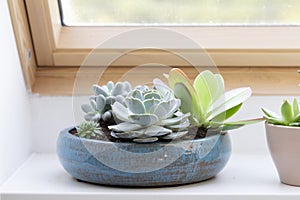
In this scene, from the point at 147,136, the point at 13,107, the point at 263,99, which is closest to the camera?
the point at 147,136

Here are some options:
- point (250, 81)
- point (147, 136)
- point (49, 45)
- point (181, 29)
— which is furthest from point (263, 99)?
point (49, 45)

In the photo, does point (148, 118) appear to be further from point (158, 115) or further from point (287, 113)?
point (287, 113)

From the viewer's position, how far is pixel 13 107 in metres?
1.19

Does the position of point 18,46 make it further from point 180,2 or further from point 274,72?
point 274,72

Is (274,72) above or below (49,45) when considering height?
below

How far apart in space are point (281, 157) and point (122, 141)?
30 cm

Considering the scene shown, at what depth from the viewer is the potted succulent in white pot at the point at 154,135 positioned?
100 cm

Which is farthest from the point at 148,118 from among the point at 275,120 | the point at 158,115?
the point at 275,120

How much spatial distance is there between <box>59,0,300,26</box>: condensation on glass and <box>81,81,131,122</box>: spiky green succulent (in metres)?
0.28

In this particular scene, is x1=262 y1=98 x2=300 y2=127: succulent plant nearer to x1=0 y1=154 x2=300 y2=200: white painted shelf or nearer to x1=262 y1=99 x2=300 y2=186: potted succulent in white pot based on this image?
x1=262 y1=99 x2=300 y2=186: potted succulent in white pot

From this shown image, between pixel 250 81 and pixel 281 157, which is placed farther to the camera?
pixel 250 81

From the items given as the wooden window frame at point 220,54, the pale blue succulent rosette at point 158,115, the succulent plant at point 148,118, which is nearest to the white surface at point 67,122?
the wooden window frame at point 220,54

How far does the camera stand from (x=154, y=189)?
1.03m

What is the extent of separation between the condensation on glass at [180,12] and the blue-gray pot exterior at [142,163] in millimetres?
379
